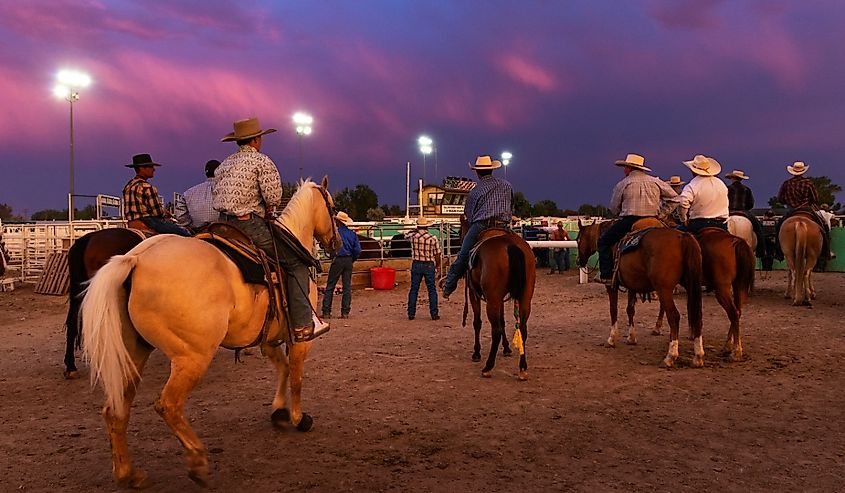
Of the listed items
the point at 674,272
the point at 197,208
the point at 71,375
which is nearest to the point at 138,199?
the point at 197,208

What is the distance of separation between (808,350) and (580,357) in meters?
3.05

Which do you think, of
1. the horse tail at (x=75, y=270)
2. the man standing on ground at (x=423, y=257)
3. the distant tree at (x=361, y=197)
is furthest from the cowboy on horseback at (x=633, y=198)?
the distant tree at (x=361, y=197)

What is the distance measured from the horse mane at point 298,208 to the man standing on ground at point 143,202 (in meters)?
3.33

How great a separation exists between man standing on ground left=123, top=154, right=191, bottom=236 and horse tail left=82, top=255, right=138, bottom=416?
171 inches

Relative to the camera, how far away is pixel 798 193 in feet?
42.6

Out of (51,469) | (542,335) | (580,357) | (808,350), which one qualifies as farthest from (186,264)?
(808,350)

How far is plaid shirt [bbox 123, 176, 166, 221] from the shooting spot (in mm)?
8008

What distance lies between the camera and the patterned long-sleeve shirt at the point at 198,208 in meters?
8.10

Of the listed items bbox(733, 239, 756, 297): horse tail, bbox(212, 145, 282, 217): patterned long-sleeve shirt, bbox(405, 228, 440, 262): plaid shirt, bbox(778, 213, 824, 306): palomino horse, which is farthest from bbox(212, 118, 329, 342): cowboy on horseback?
bbox(778, 213, 824, 306): palomino horse

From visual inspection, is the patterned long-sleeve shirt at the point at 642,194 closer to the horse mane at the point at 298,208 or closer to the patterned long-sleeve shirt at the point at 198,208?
the horse mane at the point at 298,208

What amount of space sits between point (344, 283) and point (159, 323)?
8185 millimetres

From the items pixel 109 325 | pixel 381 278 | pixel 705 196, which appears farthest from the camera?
pixel 381 278

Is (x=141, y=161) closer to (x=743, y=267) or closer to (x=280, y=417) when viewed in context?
(x=280, y=417)

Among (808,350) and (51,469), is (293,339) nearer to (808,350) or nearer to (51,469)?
(51,469)
